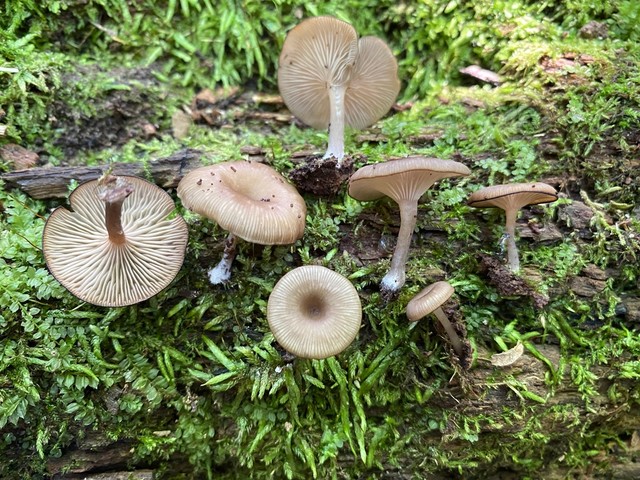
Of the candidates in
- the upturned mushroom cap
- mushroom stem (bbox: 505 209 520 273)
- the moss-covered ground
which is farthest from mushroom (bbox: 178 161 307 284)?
mushroom stem (bbox: 505 209 520 273)

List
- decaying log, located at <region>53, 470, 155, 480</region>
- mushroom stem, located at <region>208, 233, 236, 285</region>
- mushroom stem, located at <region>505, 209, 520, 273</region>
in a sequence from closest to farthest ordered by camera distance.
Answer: decaying log, located at <region>53, 470, 155, 480</region>
mushroom stem, located at <region>208, 233, 236, 285</region>
mushroom stem, located at <region>505, 209, 520, 273</region>

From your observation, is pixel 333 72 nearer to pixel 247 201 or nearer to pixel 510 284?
pixel 247 201

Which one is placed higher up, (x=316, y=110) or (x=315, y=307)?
(x=316, y=110)

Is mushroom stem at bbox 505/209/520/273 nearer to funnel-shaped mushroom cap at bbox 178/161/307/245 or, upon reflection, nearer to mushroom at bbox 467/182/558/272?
mushroom at bbox 467/182/558/272

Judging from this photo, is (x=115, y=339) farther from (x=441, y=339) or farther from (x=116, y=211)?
(x=441, y=339)

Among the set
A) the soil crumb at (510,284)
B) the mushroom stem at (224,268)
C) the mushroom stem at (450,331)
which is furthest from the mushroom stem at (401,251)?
the mushroom stem at (224,268)

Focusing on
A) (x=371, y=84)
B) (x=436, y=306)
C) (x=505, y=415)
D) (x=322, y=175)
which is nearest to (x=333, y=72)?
(x=371, y=84)

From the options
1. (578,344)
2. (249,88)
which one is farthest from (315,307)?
(249,88)
